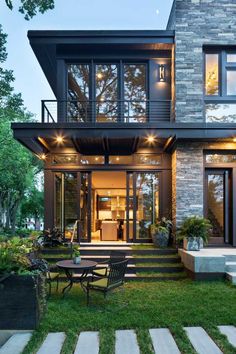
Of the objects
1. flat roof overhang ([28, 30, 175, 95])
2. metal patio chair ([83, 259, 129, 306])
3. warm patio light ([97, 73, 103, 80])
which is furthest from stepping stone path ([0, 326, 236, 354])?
flat roof overhang ([28, 30, 175, 95])

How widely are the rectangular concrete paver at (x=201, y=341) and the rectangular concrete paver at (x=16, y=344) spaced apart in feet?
7.22

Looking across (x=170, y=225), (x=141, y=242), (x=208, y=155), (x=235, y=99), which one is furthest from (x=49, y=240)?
(x=235, y=99)

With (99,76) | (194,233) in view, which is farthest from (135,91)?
(194,233)

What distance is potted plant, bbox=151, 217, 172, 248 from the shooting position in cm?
923

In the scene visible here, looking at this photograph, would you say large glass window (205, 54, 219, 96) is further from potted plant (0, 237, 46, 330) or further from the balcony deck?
potted plant (0, 237, 46, 330)

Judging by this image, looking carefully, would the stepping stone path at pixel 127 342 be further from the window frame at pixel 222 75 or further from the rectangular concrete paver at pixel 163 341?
the window frame at pixel 222 75

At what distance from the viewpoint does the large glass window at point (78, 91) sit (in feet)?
33.1

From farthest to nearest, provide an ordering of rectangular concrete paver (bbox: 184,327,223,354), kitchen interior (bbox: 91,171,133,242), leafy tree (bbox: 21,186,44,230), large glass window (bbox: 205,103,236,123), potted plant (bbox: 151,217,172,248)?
leafy tree (bbox: 21,186,44,230) → kitchen interior (bbox: 91,171,133,242) → large glass window (bbox: 205,103,236,123) → potted plant (bbox: 151,217,172,248) → rectangular concrete paver (bbox: 184,327,223,354)

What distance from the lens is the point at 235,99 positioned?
9.38 m

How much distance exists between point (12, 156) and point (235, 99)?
38.4 feet

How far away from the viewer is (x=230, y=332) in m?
4.35

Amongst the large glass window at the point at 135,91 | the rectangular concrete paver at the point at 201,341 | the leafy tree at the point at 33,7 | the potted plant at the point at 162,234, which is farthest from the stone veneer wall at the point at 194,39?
the rectangular concrete paver at the point at 201,341

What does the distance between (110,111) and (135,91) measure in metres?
1.09

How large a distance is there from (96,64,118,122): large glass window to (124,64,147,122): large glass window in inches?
14.3
